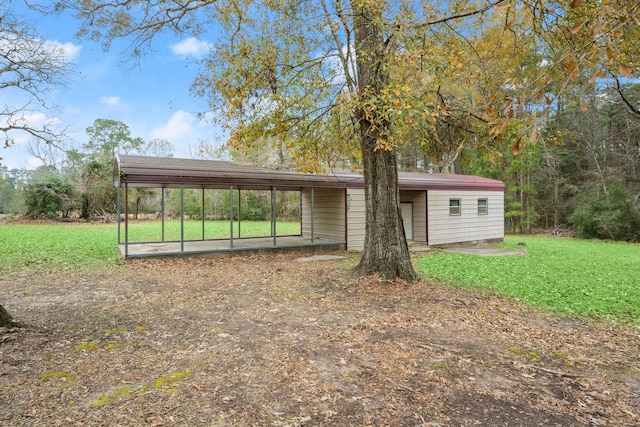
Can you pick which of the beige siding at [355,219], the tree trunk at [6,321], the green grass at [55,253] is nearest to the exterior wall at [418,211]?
the beige siding at [355,219]

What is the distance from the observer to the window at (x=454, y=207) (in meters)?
13.3

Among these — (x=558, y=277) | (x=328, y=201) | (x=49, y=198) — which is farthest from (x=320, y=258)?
(x=49, y=198)

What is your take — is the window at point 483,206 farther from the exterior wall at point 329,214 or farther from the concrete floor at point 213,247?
the concrete floor at point 213,247

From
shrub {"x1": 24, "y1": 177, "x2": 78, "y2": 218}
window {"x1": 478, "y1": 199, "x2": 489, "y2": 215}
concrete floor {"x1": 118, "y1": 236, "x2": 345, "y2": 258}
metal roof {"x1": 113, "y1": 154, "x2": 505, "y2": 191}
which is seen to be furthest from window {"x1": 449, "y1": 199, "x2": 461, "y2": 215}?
shrub {"x1": 24, "y1": 177, "x2": 78, "y2": 218}

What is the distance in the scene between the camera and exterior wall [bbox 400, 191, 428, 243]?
12.7 m

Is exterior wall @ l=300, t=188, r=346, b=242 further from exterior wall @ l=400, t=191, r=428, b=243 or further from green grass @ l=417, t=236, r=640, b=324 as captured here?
green grass @ l=417, t=236, r=640, b=324

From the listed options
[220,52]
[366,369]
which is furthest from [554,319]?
[220,52]

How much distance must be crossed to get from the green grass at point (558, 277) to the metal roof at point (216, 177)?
2993 mm

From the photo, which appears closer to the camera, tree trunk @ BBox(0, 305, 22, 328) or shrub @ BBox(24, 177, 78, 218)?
tree trunk @ BBox(0, 305, 22, 328)

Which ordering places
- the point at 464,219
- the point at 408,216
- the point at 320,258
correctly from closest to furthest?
the point at 320,258, the point at 408,216, the point at 464,219

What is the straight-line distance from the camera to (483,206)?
14.2 meters

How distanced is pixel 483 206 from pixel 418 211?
120 inches

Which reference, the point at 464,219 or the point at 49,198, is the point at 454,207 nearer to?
the point at 464,219

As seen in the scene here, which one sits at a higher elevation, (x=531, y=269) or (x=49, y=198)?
(x=49, y=198)
